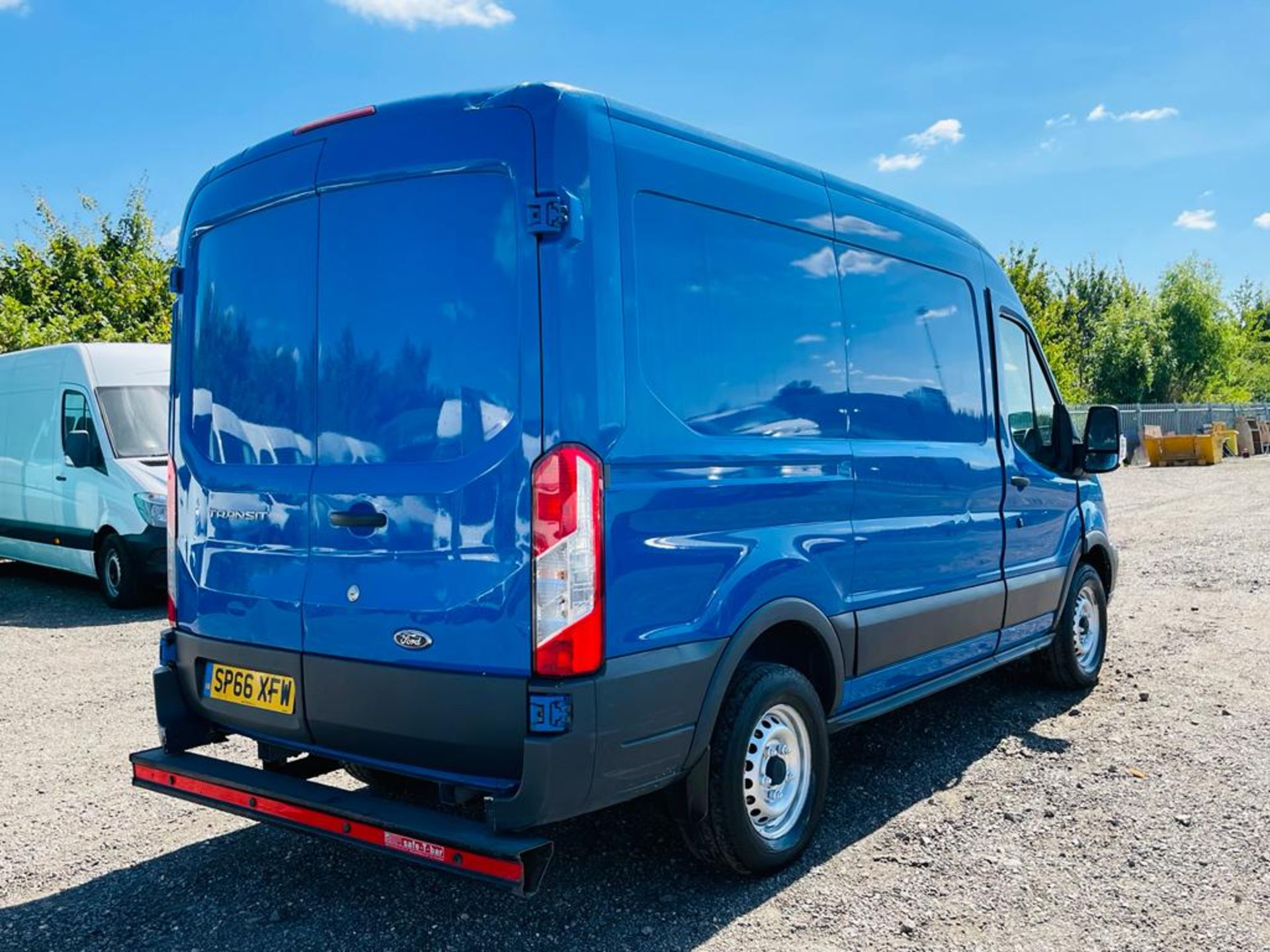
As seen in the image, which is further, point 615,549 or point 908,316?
point 908,316

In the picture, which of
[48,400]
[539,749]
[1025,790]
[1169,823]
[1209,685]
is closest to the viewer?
[539,749]

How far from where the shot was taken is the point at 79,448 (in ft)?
32.0

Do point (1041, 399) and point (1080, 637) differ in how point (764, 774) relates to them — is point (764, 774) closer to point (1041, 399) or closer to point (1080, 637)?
point (1041, 399)

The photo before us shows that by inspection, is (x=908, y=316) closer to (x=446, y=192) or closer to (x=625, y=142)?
(x=625, y=142)

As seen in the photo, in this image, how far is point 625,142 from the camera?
3338 millimetres

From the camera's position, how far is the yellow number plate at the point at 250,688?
3.63 meters

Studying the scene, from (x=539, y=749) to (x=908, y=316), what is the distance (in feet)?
9.01

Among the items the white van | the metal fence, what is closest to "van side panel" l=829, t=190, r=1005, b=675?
the white van

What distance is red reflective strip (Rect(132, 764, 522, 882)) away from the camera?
3.02 meters

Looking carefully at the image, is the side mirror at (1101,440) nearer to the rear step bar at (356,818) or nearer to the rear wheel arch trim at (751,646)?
the rear wheel arch trim at (751,646)

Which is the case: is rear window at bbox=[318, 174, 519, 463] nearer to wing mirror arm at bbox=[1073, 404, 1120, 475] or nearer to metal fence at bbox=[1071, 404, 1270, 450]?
wing mirror arm at bbox=[1073, 404, 1120, 475]

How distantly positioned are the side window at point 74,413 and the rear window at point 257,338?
23.4 feet

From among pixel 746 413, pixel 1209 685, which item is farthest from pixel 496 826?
pixel 1209 685

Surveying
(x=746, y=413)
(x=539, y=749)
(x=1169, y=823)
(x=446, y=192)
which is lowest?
(x=1169, y=823)
